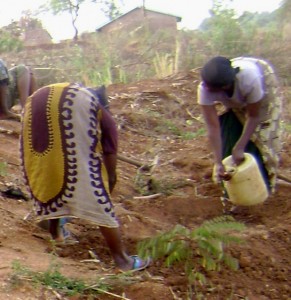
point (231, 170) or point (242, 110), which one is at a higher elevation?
point (242, 110)

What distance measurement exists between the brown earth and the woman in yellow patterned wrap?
281 mm

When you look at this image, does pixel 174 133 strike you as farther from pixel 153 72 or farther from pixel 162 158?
pixel 153 72

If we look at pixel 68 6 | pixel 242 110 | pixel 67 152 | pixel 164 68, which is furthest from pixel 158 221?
pixel 68 6

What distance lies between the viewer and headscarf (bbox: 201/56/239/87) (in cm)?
448

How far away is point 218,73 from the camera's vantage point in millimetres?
4484

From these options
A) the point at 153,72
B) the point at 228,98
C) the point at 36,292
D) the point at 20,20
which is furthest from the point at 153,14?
the point at 36,292

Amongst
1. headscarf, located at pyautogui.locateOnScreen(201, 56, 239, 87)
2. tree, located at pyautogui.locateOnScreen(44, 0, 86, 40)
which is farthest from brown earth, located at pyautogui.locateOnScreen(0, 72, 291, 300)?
tree, located at pyautogui.locateOnScreen(44, 0, 86, 40)

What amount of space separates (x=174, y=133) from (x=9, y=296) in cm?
591

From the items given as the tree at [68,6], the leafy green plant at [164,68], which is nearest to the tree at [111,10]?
the tree at [68,6]

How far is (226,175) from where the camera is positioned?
15.5 ft

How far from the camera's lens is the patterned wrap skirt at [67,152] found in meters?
3.52

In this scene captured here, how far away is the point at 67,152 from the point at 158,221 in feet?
5.75

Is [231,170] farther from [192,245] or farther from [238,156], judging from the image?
[192,245]

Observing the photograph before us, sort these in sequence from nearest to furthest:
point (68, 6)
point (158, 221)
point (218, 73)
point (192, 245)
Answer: point (192, 245) < point (218, 73) < point (158, 221) < point (68, 6)
